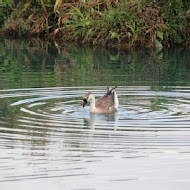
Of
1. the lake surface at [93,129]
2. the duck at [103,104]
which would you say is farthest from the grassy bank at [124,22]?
the duck at [103,104]

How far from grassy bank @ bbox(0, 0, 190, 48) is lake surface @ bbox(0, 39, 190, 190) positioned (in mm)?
6385

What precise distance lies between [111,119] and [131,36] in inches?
609

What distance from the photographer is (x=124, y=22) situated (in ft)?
92.0

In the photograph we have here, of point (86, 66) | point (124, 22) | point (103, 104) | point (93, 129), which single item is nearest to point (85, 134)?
point (93, 129)

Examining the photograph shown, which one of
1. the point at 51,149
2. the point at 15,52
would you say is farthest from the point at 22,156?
the point at 15,52

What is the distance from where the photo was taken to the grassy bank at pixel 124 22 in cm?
2795

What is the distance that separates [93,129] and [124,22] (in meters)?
16.5

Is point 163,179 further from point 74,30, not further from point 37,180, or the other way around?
point 74,30

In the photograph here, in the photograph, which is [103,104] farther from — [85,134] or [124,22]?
[124,22]

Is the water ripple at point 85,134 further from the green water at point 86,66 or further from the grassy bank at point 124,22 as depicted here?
the grassy bank at point 124,22

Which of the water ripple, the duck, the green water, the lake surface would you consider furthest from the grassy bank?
the duck

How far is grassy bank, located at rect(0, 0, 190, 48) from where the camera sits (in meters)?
28.0

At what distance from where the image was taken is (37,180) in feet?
29.2

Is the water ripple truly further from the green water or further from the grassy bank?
the grassy bank
